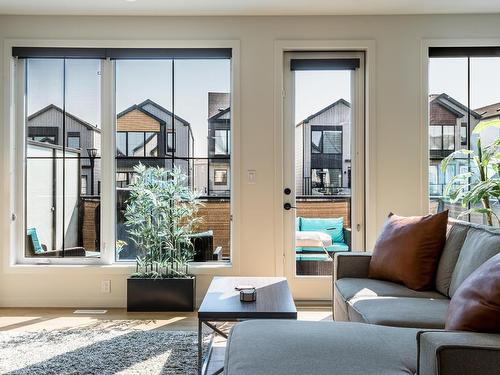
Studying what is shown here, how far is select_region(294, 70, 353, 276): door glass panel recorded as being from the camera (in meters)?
3.74

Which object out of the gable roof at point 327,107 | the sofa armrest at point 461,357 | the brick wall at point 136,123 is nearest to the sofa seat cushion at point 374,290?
the sofa armrest at point 461,357

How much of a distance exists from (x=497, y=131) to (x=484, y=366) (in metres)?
3.20

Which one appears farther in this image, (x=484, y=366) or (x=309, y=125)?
(x=309, y=125)

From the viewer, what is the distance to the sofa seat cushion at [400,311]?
1.86 m

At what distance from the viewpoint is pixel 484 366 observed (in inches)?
44.0

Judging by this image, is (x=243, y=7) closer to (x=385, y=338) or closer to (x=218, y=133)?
(x=218, y=133)

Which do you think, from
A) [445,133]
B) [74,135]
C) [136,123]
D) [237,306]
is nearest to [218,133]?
[136,123]

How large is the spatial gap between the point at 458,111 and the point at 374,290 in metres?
2.19

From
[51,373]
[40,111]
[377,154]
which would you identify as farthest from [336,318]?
[40,111]

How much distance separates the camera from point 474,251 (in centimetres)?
205

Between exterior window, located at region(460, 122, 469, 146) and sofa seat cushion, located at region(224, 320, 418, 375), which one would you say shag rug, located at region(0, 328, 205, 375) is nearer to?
sofa seat cushion, located at region(224, 320, 418, 375)

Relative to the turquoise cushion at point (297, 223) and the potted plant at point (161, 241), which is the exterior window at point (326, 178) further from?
the potted plant at point (161, 241)

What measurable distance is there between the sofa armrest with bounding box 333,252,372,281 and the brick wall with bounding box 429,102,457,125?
5.45 ft

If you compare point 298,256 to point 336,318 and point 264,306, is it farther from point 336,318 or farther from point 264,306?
point 264,306
